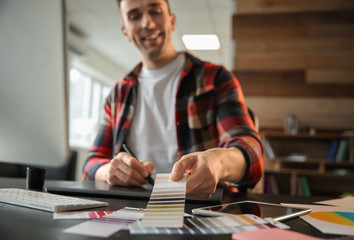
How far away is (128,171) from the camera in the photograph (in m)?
0.89

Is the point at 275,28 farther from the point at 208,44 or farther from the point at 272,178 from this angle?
the point at 208,44

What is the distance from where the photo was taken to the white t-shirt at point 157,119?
1.32 m

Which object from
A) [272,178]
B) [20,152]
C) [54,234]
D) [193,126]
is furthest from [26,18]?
[272,178]

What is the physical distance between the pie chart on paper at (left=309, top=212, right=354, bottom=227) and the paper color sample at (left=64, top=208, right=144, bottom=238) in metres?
0.31

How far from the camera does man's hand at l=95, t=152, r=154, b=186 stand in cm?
88

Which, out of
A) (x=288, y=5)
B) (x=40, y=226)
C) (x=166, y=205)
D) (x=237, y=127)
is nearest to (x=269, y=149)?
(x=288, y=5)

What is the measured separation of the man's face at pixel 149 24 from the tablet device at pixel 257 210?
96cm

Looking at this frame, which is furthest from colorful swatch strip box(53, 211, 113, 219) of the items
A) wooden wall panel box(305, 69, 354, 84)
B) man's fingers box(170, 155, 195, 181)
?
wooden wall panel box(305, 69, 354, 84)

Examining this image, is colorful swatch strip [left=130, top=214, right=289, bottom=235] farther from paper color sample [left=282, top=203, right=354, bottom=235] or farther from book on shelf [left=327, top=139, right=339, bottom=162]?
book on shelf [left=327, top=139, right=339, bottom=162]

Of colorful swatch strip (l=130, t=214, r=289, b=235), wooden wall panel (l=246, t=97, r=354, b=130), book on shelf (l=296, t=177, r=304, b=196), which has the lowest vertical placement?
book on shelf (l=296, t=177, r=304, b=196)

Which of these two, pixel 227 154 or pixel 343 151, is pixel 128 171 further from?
pixel 343 151

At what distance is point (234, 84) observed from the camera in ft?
4.30

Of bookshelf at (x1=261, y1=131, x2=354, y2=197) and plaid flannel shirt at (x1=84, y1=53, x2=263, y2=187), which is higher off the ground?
plaid flannel shirt at (x1=84, y1=53, x2=263, y2=187)

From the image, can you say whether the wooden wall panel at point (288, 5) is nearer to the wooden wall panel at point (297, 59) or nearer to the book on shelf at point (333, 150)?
the wooden wall panel at point (297, 59)
